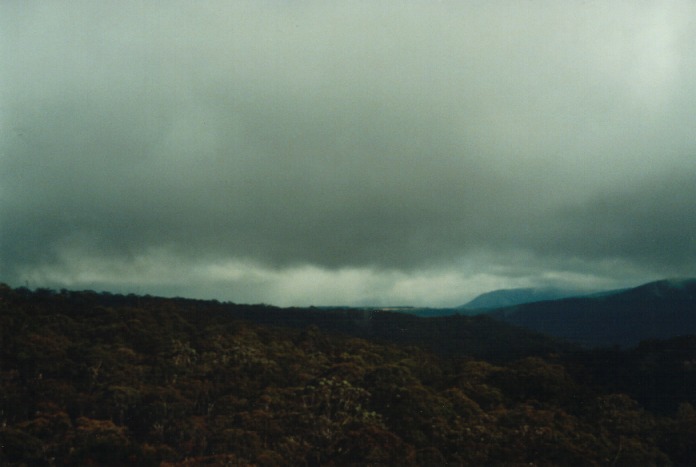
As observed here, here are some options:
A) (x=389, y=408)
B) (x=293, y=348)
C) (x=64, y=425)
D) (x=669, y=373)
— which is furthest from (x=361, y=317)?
(x=64, y=425)

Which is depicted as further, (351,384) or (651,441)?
(351,384)

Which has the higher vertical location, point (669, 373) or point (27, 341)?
point (27, 341)

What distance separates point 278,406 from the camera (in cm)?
4706

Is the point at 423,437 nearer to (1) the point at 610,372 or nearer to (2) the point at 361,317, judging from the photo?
(1) the point at 610,372

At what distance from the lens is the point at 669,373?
3002 inches

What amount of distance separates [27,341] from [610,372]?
82.1 meters

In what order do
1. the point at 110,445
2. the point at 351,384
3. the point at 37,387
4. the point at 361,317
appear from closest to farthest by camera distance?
1. the point at 110,445
2. the point at 37,387
3. the point at 351,384
4. the point at 361,317

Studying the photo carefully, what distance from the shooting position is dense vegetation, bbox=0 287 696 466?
126 feet

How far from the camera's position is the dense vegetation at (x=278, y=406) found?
38.5 metres

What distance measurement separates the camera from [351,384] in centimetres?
5478

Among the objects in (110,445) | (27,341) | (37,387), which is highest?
(27,341)

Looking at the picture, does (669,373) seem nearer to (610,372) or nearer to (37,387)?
(610,372)

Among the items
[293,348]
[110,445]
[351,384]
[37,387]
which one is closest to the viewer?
[110,445]

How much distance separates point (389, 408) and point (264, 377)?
1499 cm
